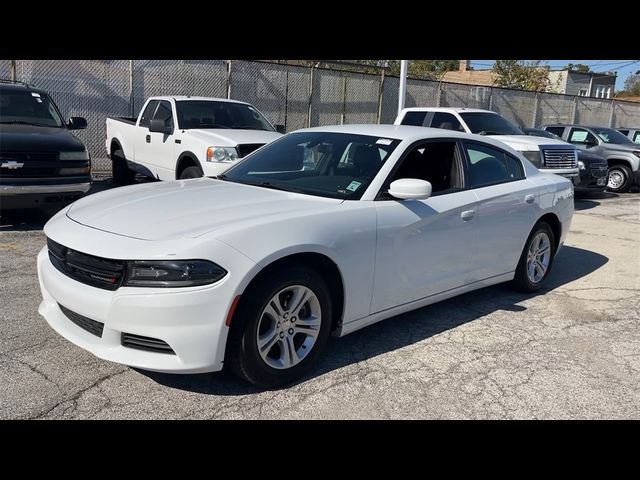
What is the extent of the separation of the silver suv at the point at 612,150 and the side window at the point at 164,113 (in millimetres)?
10794

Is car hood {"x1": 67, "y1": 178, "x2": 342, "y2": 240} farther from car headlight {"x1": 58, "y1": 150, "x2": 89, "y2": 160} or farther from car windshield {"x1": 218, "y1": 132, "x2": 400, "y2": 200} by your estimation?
car headlight {"x1": 58, "y1": 150, "x2": 89, "y2": 160}

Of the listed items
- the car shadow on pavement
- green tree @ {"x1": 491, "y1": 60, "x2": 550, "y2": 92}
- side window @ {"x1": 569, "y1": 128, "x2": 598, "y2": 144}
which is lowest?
the car shadow on pavement

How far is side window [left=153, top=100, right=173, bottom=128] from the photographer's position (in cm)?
945

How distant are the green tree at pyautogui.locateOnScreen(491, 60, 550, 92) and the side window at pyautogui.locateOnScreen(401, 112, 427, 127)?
2476 centimetres

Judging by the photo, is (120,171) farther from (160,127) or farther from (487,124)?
(487,124)

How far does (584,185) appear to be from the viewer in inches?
506

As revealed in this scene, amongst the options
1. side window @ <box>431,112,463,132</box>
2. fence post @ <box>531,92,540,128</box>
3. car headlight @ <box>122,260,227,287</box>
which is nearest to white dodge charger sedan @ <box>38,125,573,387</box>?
car headlight @ <box>122,260,227,287</box>

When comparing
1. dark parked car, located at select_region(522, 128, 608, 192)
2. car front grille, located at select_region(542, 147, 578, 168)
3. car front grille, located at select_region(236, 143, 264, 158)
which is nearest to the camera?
car front grille, located at select_region(236, 143, 264, 158)

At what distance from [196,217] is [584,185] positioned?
455 inches

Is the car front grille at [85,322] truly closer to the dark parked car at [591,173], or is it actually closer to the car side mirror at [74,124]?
the car side mirror at [74,124]

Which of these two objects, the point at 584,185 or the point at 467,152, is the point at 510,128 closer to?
the point at 584,185

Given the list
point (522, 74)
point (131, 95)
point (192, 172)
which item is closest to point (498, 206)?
point (192, 172)
